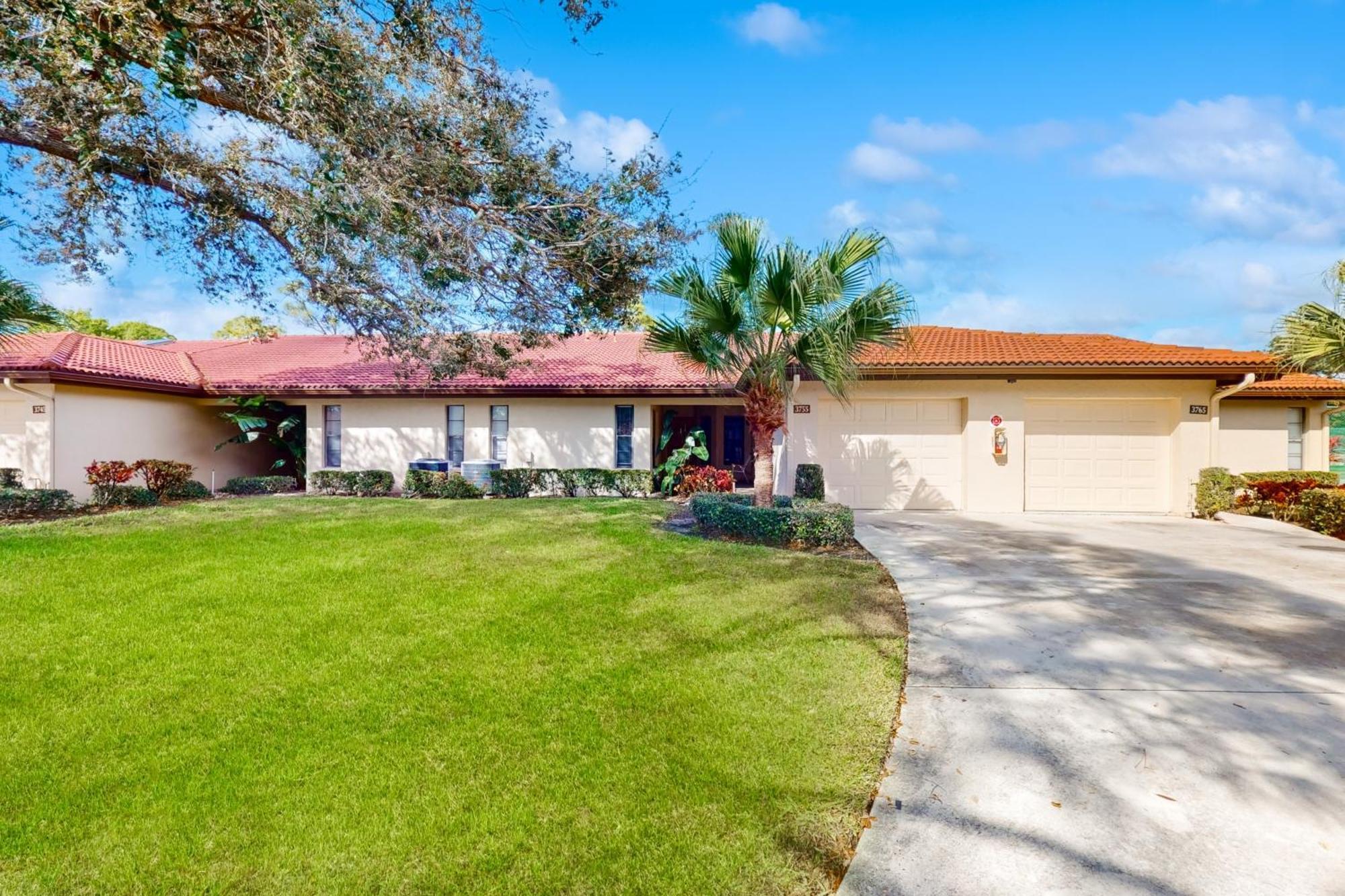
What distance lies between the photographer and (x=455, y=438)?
15.2m

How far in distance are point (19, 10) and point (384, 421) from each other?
10830mm

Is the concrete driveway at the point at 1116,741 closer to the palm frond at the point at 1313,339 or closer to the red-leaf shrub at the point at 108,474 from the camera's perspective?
the palm frond at the point at 1313,339

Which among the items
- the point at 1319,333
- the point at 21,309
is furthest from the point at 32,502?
the point at 1319,333

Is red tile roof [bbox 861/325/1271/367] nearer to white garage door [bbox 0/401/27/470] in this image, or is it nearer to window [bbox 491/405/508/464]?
window [bbox 491/405/508/464]

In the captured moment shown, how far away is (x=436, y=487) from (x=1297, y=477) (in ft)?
59.7

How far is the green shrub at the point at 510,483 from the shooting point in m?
14.1

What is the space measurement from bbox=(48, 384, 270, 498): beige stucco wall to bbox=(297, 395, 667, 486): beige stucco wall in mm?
3142

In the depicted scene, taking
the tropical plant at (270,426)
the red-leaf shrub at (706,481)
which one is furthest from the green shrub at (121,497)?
the red-leaf shrub at (706,481)

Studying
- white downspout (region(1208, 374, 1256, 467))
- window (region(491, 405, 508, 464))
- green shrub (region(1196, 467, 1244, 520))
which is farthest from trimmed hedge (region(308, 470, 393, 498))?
white downspout (region(1208, 374, 1256, 467))

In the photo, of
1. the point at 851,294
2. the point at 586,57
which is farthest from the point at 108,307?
the point at 851,294

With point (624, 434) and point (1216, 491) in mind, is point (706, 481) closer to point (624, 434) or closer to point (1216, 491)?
point (624, 434)

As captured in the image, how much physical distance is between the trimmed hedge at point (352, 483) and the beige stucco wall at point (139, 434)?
3599 mm

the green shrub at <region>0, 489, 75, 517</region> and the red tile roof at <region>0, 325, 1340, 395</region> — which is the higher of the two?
the red tile roof at <region>0, 325, 1340, 395</region>

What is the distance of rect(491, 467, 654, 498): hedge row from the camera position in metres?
14.1
